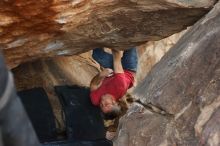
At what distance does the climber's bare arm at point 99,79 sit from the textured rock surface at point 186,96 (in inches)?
62.9

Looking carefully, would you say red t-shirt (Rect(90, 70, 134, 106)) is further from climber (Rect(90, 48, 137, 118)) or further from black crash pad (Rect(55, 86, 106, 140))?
black crash pad (Rect(55, 86, 106, 140))

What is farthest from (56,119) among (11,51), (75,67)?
(11,51)

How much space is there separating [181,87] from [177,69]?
0.14m

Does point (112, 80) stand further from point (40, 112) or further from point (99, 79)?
point (40, 112)

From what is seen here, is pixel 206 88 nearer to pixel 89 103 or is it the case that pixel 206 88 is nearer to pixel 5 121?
pixel 5 121

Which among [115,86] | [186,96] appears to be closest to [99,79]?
[115,86]

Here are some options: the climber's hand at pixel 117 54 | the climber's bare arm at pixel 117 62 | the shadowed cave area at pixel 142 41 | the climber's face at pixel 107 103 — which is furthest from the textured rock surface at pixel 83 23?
the climber's face at pixel 107 103

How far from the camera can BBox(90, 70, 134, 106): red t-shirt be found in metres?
5.03

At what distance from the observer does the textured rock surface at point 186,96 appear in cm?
305

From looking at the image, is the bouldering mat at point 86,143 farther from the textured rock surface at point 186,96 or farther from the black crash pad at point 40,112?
the textured rock surface at point 186,96

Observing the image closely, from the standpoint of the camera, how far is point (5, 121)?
1.34m

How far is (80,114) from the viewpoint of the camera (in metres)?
5.34

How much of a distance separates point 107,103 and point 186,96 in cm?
204

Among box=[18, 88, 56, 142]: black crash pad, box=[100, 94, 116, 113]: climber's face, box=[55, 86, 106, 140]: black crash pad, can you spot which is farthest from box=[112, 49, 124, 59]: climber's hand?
box=[18, 88, 56, 142]: black crash pad
